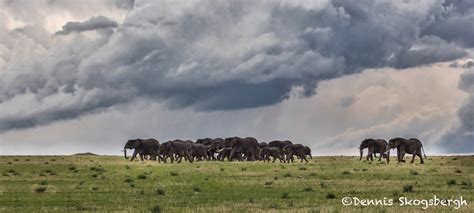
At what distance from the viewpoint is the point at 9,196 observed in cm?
2944

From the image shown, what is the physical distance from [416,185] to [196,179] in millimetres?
11949

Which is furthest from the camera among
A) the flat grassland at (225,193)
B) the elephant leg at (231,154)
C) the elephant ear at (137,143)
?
the elephant ear at (137,143)

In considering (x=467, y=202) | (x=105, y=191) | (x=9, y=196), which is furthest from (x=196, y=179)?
(x=467, y=202)

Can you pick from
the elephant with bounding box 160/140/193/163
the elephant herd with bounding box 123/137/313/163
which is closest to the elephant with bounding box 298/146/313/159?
the elephant herd with bounding box 123/137/313/163

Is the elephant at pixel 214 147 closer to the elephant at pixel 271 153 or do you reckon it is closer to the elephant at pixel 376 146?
the elephant at pixel 271 153

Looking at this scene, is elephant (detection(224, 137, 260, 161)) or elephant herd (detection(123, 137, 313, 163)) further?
elephant (detection(224, 137, 260, 161))

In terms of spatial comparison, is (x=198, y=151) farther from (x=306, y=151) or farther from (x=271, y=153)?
(x=306, y=151)

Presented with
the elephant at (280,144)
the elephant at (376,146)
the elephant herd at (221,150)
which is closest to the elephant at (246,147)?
the elephant herd at (221,150)

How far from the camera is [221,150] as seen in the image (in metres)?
79.6

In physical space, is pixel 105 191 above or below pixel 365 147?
below

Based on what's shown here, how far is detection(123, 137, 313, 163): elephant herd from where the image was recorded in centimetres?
7256

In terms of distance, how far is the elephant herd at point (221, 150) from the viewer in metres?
72.6

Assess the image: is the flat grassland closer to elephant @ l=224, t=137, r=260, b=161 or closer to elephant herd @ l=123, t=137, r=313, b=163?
elephant herd @ l=123, t=137, r=313, b=163

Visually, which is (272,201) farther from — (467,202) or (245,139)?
(245,139)
